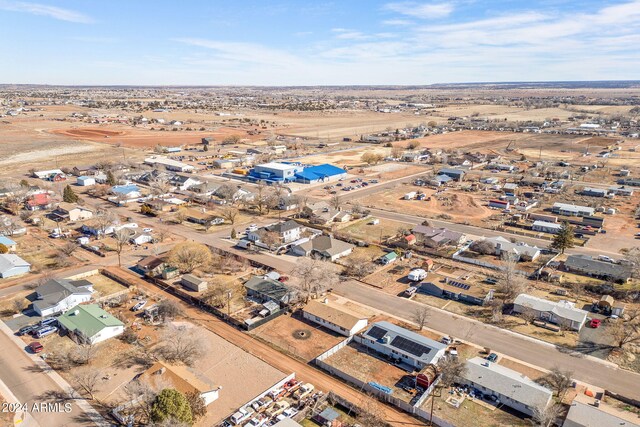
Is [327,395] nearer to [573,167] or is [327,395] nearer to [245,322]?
[245,322]

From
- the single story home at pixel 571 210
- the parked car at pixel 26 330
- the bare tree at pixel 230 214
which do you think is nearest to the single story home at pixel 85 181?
the bare tree at pixel 230 214

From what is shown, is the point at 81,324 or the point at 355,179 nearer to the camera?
the point at 81,324

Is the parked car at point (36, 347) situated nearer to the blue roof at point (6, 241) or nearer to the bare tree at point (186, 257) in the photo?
the bare tree at point (186, 257)

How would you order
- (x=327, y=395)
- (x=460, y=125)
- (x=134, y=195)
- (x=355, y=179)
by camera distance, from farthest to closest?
1. (x=460, y=125)
2. (x=355, y=179)
3. (x=134, y=195)
4. (x=327, y=395)

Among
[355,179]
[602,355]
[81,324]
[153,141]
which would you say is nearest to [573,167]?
[355,179]

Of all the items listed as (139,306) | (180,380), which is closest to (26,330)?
(139,306)
